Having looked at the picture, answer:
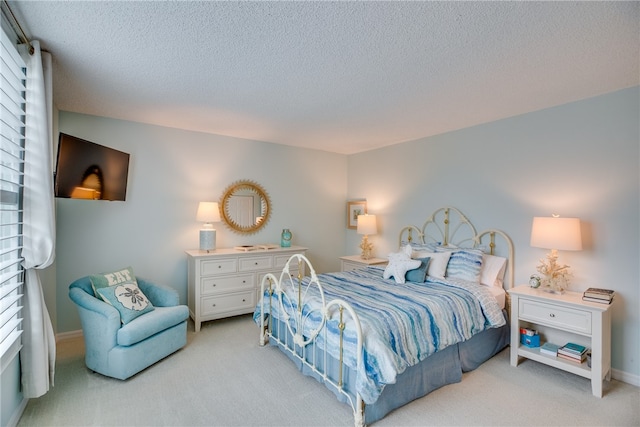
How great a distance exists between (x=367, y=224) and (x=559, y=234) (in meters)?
2.47

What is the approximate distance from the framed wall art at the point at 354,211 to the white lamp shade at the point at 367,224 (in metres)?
0.42

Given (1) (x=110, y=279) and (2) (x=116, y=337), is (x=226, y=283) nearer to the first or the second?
(1) (x=110, y=279)

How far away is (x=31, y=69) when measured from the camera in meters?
1.94

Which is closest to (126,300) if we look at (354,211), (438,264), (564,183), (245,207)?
(245,207)

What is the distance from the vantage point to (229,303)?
12.8 feet

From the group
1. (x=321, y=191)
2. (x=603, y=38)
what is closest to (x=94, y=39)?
(x=603, y=38)

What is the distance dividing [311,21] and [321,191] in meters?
3.64

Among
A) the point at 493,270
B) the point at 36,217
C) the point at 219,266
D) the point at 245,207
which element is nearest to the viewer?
the point at 36,217

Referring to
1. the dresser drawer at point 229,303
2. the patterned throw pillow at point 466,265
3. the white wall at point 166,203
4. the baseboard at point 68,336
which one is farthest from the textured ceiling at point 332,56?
the baseboard at point 68,336

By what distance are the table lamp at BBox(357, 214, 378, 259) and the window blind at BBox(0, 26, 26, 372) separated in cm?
382

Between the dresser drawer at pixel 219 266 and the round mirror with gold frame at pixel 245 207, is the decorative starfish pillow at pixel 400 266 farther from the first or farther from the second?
the round mirror with gold frame at pixel 245 207

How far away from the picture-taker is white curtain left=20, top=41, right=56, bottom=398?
6.37 feet

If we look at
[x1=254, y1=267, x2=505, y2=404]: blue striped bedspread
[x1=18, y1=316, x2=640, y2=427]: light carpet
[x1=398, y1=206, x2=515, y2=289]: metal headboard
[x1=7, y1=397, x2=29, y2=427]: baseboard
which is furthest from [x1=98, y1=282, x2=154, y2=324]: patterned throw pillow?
[x1=398, y1=206, x2=515, y2=289]: metal headboard

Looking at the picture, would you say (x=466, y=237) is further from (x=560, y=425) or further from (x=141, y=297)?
(x=141, y=297)
